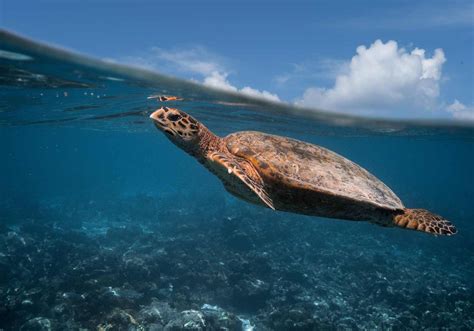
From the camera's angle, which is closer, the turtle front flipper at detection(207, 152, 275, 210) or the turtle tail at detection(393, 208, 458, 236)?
the turtle front flipper at detection(207, 152, 275, 210)

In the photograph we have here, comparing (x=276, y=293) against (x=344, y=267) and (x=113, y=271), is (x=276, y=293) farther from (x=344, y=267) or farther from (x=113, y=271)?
(x=113, y=271)

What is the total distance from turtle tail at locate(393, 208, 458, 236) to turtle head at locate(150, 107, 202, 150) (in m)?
4.73

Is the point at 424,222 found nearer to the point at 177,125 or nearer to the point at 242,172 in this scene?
the point at 242,172

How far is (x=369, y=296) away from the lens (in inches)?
559

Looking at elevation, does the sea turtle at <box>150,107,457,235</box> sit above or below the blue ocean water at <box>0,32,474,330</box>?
above

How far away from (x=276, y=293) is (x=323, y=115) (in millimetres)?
14273

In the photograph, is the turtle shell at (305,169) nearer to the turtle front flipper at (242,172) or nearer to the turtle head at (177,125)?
the turtle front flipper at (242,172)

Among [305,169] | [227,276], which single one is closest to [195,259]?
[227,276]

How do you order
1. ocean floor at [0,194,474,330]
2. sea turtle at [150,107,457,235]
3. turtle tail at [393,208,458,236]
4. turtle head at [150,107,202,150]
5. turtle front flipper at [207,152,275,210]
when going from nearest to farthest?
turtle front flipper at [207,152,275,210] < turtle head at [150,107,202,150] < sea turtle at [150,107,457,235] < turtle tail at [393,208,458,236] < ocean floor at [0,194,474,330]

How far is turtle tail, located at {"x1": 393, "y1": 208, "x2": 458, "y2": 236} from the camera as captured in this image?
21.6ft

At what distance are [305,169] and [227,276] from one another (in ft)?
32.5

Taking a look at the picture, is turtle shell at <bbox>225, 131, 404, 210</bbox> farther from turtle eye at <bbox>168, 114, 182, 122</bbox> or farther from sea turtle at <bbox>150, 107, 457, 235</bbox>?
turtle eye at <bbox>168, 114, 182, 122</bbox>

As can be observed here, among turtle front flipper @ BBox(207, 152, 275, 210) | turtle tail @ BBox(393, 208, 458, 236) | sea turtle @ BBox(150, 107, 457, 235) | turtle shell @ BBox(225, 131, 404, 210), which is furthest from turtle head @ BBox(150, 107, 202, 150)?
turtle tail @ BBox(393, 208, 458, 236)

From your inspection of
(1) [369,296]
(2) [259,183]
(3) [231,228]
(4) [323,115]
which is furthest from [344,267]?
(2) [259,183]
